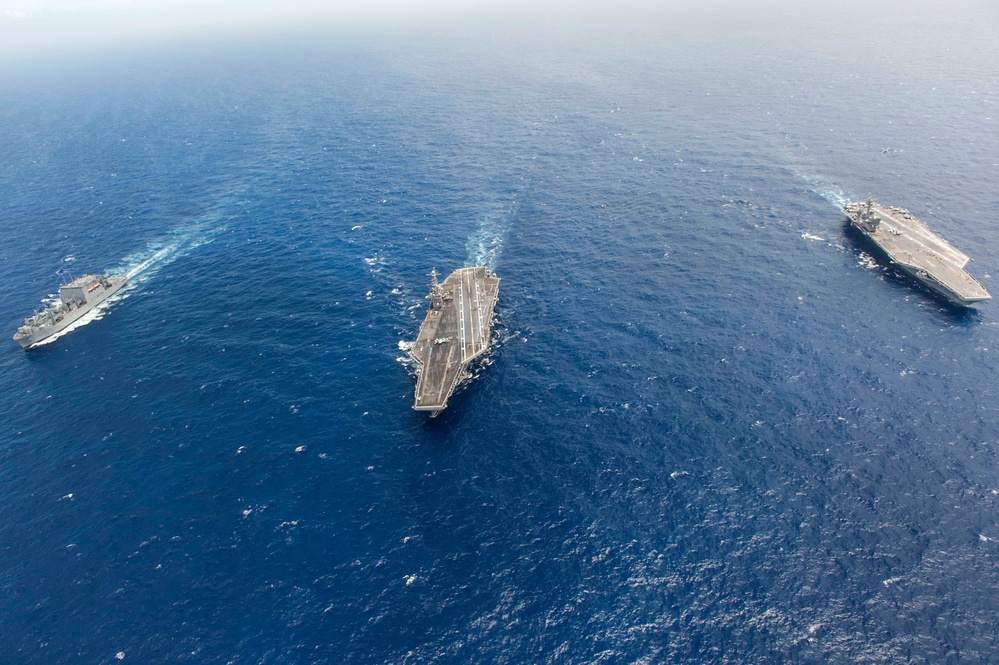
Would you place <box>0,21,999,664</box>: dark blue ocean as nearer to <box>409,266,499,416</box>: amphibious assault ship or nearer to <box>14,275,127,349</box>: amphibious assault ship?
<box>409,266,499,416</box>: amphibious assault ship

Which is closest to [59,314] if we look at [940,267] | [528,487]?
[528,487]

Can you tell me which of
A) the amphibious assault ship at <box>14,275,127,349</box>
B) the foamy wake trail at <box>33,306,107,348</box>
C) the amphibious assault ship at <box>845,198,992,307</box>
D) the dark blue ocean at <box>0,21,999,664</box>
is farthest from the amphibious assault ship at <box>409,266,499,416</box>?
the amphibious assault ship at <box>845,198,992,307</box>

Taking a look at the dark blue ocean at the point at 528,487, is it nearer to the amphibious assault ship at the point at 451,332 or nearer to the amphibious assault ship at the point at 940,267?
the amphibious assault ship at the point at 940,267

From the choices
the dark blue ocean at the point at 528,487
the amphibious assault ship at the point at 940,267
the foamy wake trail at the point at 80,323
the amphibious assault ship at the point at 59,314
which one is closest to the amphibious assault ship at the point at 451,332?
the dark blue ocean at the point at 528,487

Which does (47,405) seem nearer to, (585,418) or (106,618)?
(106,618)

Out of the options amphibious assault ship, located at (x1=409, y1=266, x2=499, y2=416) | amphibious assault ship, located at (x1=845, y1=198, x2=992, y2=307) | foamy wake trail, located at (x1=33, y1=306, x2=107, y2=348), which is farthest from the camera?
foamy wake trail, located at (x1=33, y1=306, x2=107, y2=348)

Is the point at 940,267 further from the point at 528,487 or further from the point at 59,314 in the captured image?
the point at 59,314
